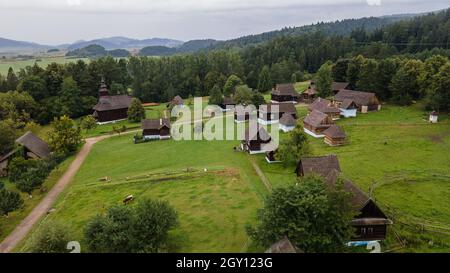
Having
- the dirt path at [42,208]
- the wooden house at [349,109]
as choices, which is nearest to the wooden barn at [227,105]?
the wooden house at [349,109]

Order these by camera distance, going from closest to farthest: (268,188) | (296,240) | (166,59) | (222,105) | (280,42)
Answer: (296,240), (268,188), (222,105), (166,59), (280,42)

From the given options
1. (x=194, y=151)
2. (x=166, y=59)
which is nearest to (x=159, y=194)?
(x=194, y=151)

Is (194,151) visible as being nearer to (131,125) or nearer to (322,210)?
(131,125)

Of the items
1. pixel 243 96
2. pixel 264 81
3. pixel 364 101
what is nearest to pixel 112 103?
pixel 243 96

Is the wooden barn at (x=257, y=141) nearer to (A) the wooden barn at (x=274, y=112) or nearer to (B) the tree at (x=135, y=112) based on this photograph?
(A) the wooden barn at (x=274, y=112)

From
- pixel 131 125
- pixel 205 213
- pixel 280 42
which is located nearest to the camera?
pixel 205 213

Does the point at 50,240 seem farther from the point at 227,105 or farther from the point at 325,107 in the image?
the point at 227,105

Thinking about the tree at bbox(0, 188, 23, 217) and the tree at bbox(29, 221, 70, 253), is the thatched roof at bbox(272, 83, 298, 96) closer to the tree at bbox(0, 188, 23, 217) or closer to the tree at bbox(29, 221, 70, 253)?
the tree at bbox(0, 188, 23, 217)
